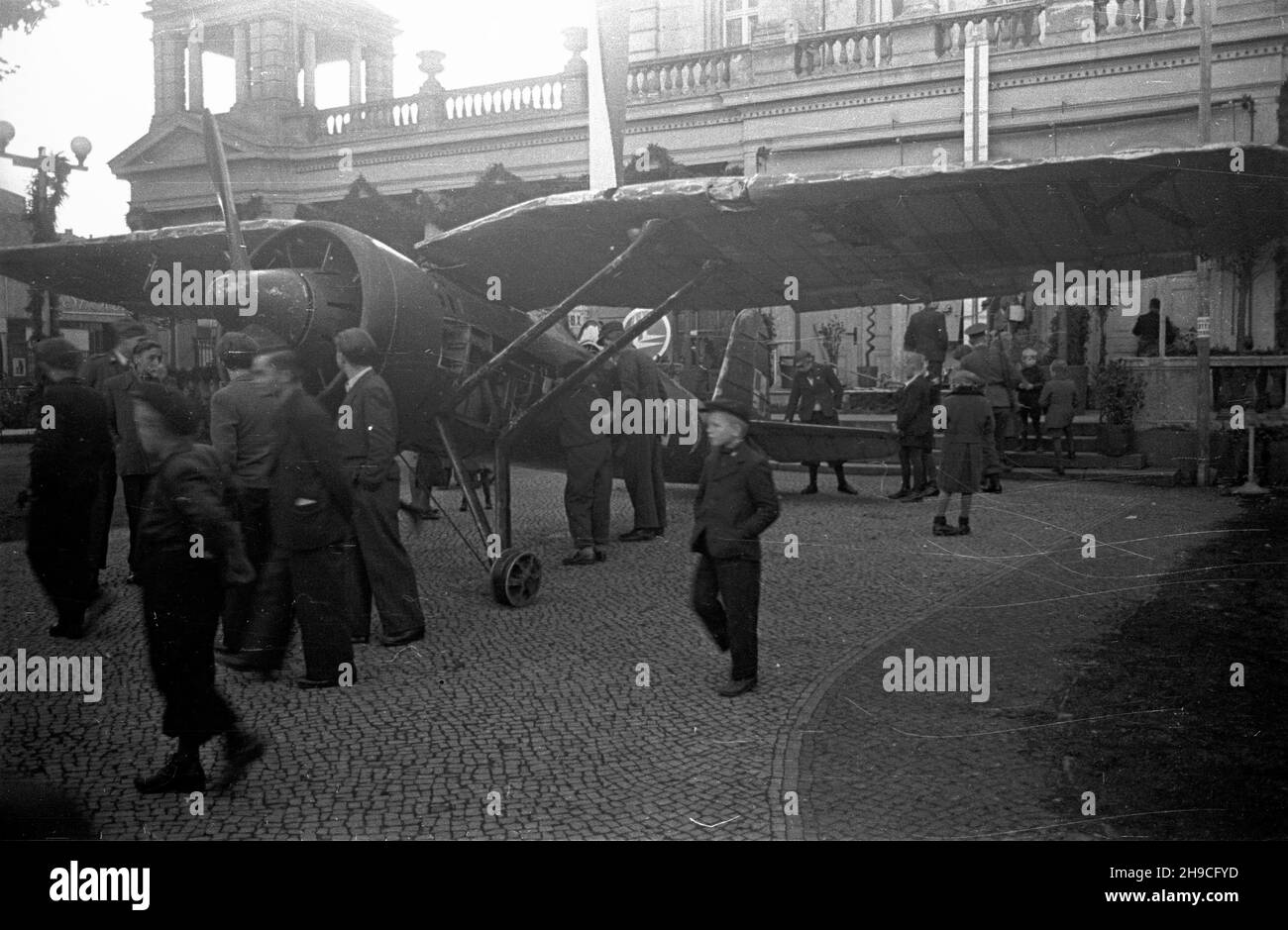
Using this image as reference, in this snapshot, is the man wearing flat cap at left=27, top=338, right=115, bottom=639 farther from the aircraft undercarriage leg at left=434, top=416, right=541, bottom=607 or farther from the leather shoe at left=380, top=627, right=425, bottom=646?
the aircraft undercarriage leg at left=434, top=416, right=541, bottom=607

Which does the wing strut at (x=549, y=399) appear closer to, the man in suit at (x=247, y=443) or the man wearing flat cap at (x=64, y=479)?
the man in suit at (x=247, y=443)

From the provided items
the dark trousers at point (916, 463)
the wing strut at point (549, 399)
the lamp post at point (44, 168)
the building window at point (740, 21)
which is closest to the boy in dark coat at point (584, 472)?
the wing strut at point (549, 399)

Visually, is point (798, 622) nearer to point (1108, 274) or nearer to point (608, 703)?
point (608, 703)

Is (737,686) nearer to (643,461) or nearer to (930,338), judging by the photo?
(643,461)

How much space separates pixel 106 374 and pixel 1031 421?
12530 millimetres

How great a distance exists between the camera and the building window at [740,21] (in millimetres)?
16266

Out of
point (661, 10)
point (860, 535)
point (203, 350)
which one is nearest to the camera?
point (203, 350)

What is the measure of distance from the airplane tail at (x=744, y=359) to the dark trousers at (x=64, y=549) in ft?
19.8

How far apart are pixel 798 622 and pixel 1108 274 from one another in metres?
3.39

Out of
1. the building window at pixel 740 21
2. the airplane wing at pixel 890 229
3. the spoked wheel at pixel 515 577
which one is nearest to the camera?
the airplane wing at pixel 890 229

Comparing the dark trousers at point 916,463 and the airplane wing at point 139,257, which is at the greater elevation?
the airplane wing at point 139,257

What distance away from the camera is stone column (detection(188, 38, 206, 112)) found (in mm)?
4605

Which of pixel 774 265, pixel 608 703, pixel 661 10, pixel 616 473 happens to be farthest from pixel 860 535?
pixel 661 10

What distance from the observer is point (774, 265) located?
24.1ft
